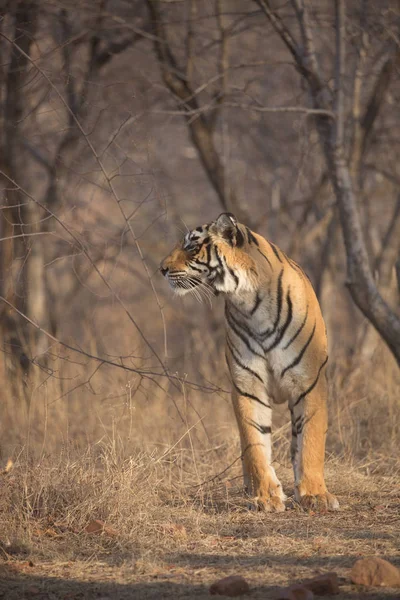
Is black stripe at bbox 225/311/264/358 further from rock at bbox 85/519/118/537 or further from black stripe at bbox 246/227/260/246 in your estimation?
rock at bbox 85/519/118/537

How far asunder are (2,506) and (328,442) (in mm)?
2718

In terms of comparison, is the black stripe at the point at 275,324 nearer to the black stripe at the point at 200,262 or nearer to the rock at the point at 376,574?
the black stripe at the point at 200,262

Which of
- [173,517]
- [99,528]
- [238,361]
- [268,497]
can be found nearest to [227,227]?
[238,361]

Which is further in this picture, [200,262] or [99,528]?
[200,262]

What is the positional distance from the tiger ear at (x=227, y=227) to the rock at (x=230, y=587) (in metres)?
2.22

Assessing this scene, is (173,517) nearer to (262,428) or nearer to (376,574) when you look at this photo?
(262,428)

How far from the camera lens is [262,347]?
5.07 metres

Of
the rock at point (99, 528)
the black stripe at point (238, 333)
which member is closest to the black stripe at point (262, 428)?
the black stripe at point (238, 333)

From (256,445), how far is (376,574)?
5.79ft

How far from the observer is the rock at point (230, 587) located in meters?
3.27

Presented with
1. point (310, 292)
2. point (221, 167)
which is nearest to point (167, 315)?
point (221, 167)

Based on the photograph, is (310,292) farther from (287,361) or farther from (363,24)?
(363,24)

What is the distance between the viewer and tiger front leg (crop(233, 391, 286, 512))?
4965 mm

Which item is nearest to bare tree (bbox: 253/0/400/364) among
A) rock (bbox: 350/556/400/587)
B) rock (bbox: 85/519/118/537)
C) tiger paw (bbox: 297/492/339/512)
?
tiger paw (bbox: 297/492/339/512)
